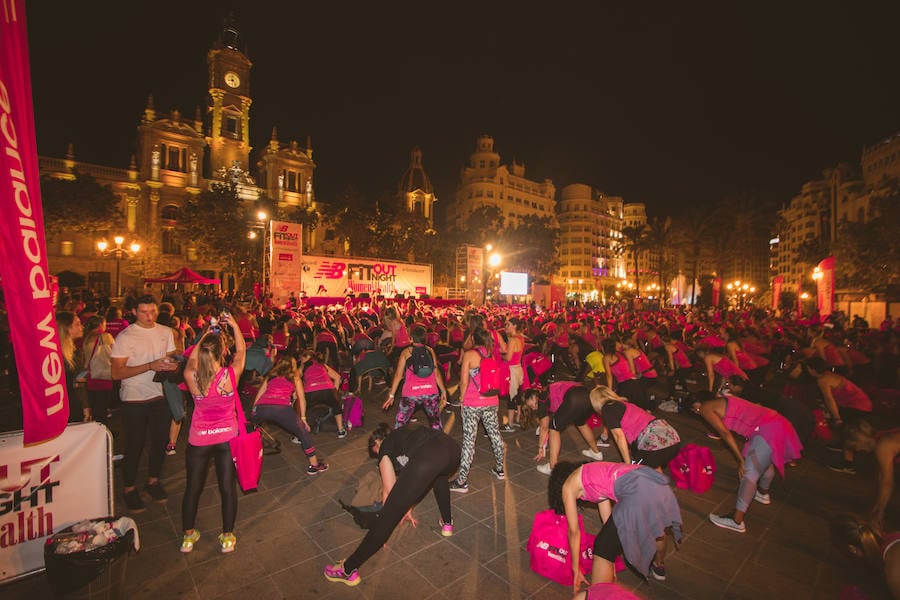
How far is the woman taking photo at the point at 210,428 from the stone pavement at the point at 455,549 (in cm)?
35

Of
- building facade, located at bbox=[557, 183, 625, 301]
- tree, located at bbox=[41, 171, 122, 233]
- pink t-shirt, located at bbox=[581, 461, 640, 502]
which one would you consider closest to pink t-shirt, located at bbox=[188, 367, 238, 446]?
pink t-shirt, located at bbox=[581, 461, 640, 502]

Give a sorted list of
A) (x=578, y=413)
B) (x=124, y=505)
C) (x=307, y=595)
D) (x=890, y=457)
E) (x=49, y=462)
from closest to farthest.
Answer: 1. (x=307, y=595)
2. (x=49, y=462)
3. (x=890, y=457)
4. (x=124, y=505)
5. (x=578, y=413)

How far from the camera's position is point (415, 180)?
6338cm

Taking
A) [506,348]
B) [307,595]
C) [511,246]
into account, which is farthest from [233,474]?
[511,246]

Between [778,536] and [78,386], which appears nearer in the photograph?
[778,536]

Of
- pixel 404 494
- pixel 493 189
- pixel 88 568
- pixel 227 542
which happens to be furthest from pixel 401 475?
pixel 493 189

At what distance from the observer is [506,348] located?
312 inches

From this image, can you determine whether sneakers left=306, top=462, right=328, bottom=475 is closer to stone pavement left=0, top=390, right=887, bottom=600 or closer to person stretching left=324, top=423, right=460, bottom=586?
stone pavement left=0, top=390, right=887, bottom=600

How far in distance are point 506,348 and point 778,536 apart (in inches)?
181

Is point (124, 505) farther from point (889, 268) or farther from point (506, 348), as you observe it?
point (889, 268)

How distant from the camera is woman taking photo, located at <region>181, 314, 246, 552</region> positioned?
3.64 meters

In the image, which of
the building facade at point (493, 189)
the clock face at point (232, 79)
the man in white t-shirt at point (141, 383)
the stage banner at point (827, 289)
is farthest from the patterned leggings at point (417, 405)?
the building facade at point (493, 189)

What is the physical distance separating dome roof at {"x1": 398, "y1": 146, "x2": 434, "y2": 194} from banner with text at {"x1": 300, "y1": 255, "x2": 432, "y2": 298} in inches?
1265

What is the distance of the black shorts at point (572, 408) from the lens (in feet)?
17.4
